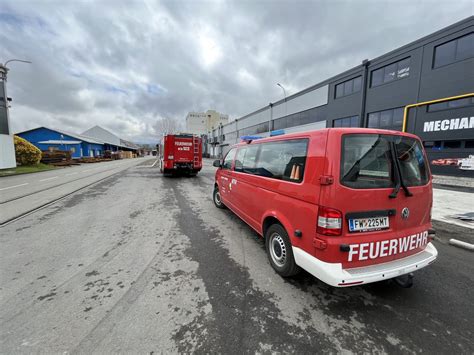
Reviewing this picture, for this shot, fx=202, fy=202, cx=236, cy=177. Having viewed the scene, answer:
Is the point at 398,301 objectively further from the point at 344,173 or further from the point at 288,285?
the point at 344,173

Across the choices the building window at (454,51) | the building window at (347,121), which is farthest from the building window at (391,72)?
the building window at (347,121)

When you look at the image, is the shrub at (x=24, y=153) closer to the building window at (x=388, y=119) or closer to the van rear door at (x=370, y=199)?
the van rear door at (x=370, y=199)

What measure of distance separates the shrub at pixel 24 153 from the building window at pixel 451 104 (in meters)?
33.8

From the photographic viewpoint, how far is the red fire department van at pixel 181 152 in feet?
42.6

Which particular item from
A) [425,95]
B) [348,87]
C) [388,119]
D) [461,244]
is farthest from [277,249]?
[348,87]

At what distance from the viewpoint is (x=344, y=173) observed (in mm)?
2166

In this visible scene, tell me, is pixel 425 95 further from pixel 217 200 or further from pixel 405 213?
pixel 405 213

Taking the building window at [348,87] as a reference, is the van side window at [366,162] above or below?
below

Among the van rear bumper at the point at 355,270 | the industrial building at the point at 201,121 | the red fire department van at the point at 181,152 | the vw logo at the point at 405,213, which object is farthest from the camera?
the industrial building at the point at 201,121

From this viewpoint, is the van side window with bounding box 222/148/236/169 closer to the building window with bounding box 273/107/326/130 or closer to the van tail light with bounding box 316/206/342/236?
the van tail light with bounding box 316/206/342/236

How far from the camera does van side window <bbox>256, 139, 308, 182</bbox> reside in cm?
259

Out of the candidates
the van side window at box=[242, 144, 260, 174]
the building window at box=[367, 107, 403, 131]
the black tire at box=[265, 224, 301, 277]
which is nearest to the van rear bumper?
the black tire at box=[265, 224, 301, 277]

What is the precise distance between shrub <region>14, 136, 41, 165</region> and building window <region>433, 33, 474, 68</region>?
34.3 m

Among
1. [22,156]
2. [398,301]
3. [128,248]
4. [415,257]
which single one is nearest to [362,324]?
[398,301]
